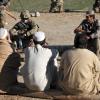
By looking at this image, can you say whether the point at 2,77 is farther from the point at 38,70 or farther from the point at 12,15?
the point at 12,15

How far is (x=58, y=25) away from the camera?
744 inches

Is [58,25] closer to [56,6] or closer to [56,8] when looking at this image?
[56,8]

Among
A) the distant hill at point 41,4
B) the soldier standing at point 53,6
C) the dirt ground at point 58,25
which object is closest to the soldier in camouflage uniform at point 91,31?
the dirt ground at point 58,25

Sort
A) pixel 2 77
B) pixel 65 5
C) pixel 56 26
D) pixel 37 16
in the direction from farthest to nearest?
pixel 65 5 < pixel 37 16 < pixel 56 26 < pixel 2 77

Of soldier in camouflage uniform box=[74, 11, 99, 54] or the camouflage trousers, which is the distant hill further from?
soldier in camouflage uniform box=[74, 11, 99, 54]

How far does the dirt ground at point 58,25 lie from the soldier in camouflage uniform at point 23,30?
4.46 ft

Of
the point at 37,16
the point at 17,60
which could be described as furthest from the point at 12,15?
the point at 17,60

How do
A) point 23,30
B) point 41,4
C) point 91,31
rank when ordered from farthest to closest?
point 41,4
point 23,30
point 91,31

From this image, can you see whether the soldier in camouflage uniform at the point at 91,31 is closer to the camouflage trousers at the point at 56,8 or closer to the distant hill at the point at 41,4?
the camouflage trousers at the point at 56,8

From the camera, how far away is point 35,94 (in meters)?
9.64

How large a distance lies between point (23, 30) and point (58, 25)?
417 cm

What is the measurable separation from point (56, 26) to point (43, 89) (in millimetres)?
9253

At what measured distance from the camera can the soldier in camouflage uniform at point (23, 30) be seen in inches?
579

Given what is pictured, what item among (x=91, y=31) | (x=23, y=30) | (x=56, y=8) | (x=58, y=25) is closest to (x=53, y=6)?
(x=56, y=8)
